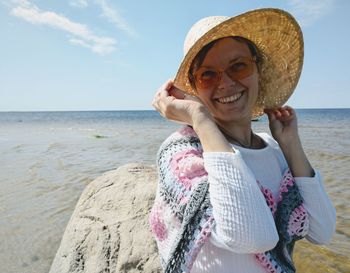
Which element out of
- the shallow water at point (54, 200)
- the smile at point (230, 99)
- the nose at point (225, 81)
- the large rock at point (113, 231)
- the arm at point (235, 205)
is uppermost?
the nose at point (225, 81)

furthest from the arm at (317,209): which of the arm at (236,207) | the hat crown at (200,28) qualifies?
the hat crown at (200,28)

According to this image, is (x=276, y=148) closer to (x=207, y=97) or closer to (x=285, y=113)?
(x=285, y=113)

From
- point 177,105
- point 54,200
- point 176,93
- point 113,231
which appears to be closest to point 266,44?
point 176,93

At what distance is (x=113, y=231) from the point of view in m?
3.43

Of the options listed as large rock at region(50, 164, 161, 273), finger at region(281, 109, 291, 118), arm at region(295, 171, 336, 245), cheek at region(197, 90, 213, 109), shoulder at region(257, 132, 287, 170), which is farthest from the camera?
large rock at region(50, 164, 161, 273)

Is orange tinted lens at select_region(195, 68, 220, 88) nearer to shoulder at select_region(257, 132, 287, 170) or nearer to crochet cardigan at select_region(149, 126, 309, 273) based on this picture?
crochet cardigan at select_region(149, 126, 309, 273)

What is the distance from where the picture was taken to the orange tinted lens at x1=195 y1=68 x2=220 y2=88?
198 cm

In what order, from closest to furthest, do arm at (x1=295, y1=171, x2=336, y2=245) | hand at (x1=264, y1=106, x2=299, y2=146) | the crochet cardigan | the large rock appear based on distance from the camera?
the crochet cardigan
arm at (x1=295, y1=171, x2=336, y2=245)
hand at (x1=264, y1=106, x2=299, y2=146)
the large rock

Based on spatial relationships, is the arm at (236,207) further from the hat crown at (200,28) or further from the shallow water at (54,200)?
the shallow water at (54,200)

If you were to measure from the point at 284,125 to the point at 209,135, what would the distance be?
0.90m

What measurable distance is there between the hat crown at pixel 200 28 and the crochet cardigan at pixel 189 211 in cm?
50

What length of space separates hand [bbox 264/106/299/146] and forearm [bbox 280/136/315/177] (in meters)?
0.03

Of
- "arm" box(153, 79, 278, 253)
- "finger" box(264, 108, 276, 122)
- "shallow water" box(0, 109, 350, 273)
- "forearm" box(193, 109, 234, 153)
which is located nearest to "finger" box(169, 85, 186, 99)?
"forearm" box(193, 109, 234, 153)

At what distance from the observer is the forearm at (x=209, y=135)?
165cm
